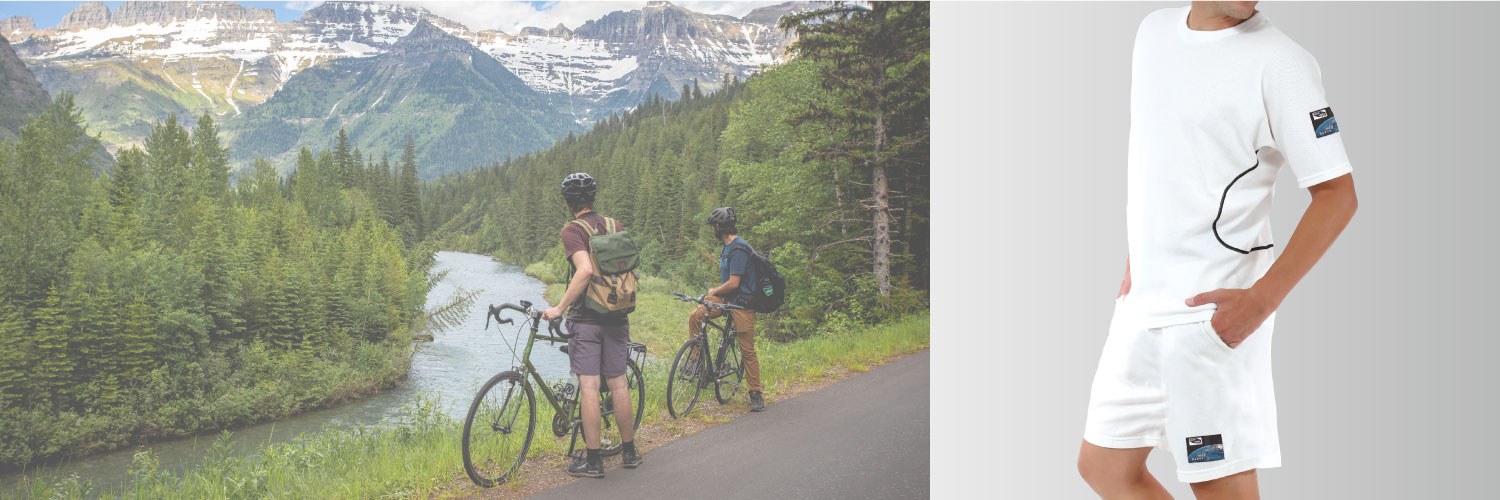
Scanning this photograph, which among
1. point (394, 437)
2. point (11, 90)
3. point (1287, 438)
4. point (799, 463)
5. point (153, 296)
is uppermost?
point (11, 90)

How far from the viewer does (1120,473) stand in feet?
4.56

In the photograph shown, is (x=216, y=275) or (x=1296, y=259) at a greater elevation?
(x=1296, y=259)

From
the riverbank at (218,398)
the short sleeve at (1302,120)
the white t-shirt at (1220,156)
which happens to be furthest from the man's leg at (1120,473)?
the riverbank at (218,398)

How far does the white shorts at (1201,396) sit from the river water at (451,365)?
234cm

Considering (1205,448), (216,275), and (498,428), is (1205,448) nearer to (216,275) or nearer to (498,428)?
(498,428)

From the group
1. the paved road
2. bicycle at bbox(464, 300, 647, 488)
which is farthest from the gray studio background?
bicycle at bbox(464, 300, 647, 488)

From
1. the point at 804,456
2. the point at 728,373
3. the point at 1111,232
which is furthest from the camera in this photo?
the point at 728,373

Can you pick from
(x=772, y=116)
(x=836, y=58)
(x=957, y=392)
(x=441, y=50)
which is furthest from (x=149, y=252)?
(x=836, y=58)

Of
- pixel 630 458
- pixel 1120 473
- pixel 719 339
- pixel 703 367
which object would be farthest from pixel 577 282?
pixel 1120 473

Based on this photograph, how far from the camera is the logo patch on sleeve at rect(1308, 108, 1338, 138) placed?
1.16m

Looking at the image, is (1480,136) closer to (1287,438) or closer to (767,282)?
(1287,438)

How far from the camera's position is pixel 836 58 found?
5.13m

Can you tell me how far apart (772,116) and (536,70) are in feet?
4.56

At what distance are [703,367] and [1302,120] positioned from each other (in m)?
3.26
